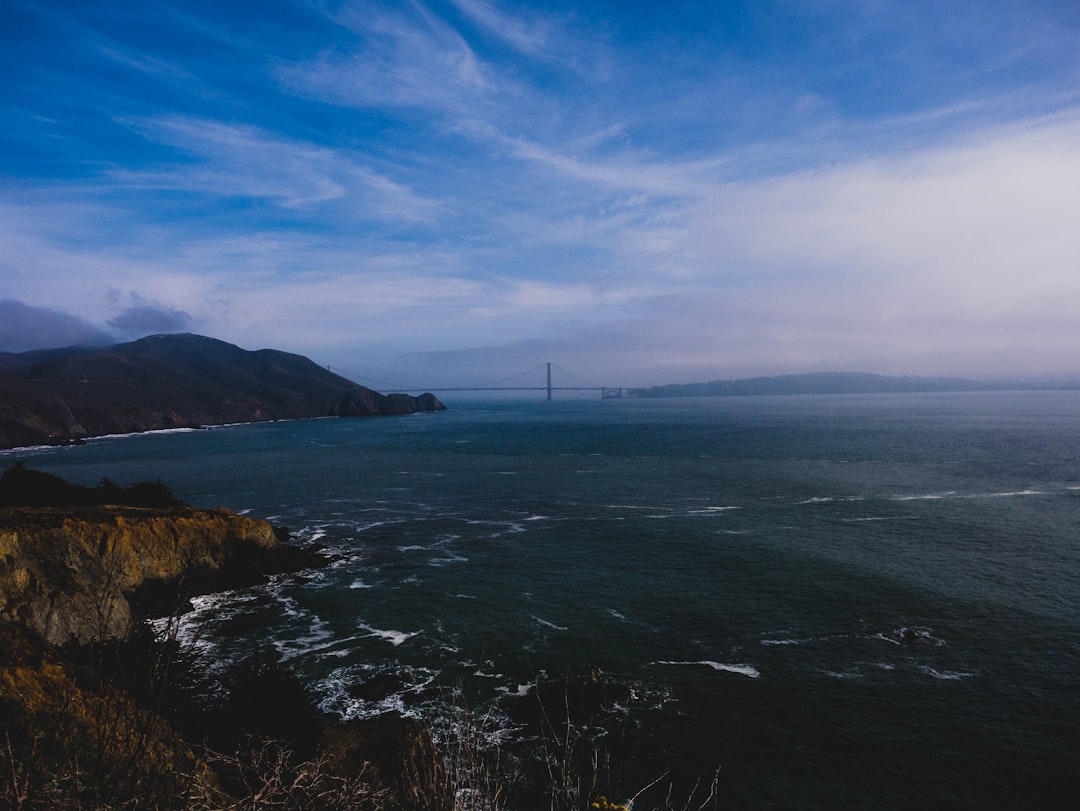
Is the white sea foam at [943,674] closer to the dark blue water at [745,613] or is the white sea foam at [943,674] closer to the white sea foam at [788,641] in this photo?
the dark blue water at [745,613]

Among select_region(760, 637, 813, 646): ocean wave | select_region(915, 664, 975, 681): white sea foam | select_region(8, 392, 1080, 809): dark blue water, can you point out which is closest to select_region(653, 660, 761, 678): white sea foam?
select_region(8, 392, 1080, 809): dark blue water

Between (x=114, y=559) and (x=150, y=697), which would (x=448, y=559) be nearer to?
(x=114, y=559)

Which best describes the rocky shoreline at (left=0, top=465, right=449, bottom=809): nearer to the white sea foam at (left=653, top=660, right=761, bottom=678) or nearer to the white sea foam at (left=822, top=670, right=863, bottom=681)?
the white sea foam at (left=653, top=660, right=761, bottom=678)

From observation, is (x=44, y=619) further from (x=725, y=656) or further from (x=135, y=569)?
(x=725, y=656)

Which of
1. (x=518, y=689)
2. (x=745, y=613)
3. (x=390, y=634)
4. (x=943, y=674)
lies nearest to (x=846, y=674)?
(x=943, y=674)

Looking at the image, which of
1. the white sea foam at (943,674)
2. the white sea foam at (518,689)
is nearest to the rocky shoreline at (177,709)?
the white sea foam at (518,689)

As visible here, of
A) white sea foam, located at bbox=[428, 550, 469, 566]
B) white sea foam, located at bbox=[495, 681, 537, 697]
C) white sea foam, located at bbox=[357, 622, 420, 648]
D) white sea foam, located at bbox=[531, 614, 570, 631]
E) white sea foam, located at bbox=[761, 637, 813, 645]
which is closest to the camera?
white sea foam, located at bbox=[495, 681, 537, 697]

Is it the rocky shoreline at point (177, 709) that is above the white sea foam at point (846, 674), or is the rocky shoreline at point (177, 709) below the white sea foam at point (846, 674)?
above
